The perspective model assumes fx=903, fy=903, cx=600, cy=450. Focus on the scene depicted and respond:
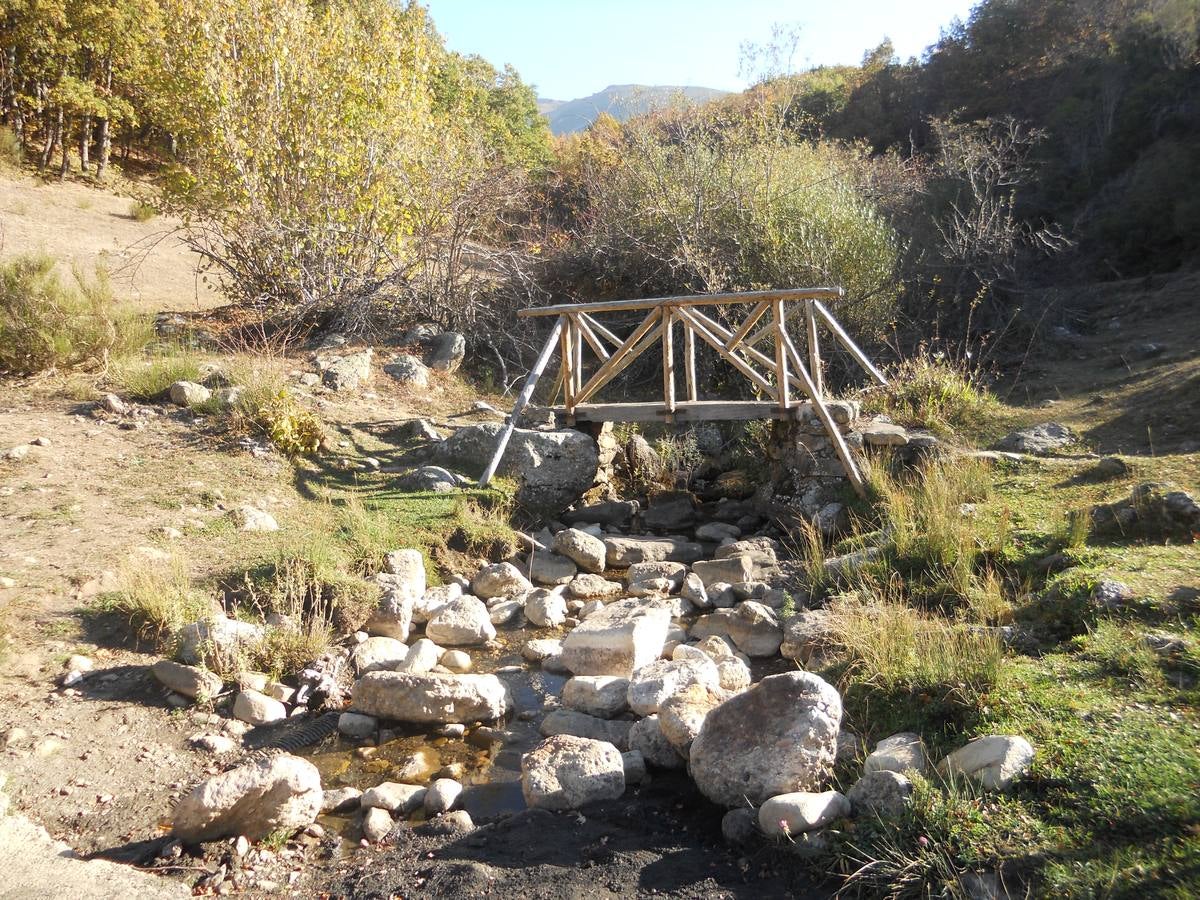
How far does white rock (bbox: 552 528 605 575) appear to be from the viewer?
7.87 meters

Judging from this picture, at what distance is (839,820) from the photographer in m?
3.72

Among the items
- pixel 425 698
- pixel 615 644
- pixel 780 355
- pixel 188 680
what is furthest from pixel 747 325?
pixel 188 680

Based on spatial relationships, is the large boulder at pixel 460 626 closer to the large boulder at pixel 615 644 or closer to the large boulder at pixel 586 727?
the large boulder at pixel 615 644

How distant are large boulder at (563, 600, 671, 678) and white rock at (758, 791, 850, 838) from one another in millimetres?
1877

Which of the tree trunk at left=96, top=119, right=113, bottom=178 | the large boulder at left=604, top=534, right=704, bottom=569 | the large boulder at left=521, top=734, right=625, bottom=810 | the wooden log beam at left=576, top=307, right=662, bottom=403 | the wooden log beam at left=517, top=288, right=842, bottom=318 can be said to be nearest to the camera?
the large boulder at left=521, top=734, right=625, bottom=810

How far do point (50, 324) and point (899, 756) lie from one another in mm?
8703

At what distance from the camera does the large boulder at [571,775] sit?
13.9ft

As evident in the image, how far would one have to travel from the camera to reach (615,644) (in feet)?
18.7

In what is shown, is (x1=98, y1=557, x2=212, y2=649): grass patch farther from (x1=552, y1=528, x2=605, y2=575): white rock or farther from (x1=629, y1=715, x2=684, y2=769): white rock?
(x1=552, y1=528, x2=605, y2=575): white rock

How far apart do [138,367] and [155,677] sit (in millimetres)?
4630

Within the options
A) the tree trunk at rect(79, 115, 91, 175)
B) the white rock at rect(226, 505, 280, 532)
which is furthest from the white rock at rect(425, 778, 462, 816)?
the tree trunk at rect(79, 115, 91, 175)

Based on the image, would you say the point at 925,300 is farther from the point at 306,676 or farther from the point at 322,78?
the point at 306,676

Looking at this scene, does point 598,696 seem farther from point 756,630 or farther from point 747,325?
point 747,325

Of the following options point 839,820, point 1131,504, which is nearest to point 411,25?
point 1131,504
